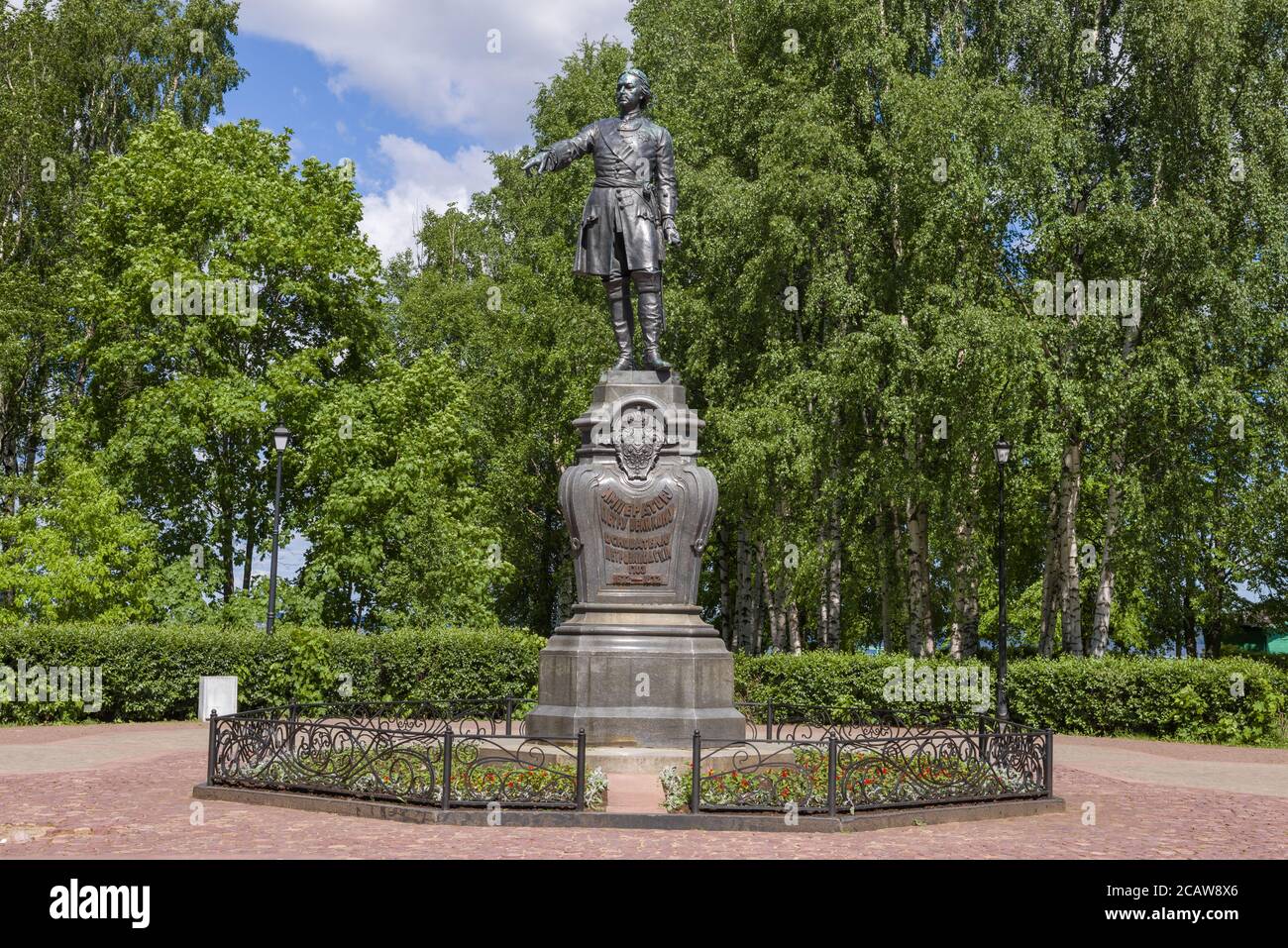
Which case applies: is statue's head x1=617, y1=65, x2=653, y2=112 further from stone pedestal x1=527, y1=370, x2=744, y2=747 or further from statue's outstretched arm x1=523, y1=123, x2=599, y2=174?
stone pedestal x1=527, y1=370, x2=744, y2=747

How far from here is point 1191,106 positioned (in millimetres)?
26438

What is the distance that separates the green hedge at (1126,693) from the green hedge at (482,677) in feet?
0.07

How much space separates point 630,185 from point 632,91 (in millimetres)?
1083

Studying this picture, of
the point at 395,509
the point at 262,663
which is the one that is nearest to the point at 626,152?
the point at 262,663

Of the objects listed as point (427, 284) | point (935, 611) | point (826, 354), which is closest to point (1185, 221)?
point (826, 354)

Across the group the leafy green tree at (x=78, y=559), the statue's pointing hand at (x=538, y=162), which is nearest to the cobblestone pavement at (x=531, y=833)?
the statue's pointing hand at (x=538, y=162)

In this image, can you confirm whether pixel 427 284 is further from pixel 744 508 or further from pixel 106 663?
pixel 106 663

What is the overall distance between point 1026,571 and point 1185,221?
1934 cm

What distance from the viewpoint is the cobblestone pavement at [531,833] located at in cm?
921

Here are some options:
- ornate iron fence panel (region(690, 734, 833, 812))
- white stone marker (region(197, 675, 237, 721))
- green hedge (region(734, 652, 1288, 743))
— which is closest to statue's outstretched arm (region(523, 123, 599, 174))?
ornate iron fence panel (region(690, 734, 833, 812))

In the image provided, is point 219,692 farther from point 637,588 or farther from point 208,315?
point 637,588

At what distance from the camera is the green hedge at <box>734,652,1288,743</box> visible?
75.0 ft

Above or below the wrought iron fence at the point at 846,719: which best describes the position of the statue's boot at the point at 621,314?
above

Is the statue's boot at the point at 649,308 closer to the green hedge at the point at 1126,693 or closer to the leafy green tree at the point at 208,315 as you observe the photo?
the green hedge at the point at 1126,693
